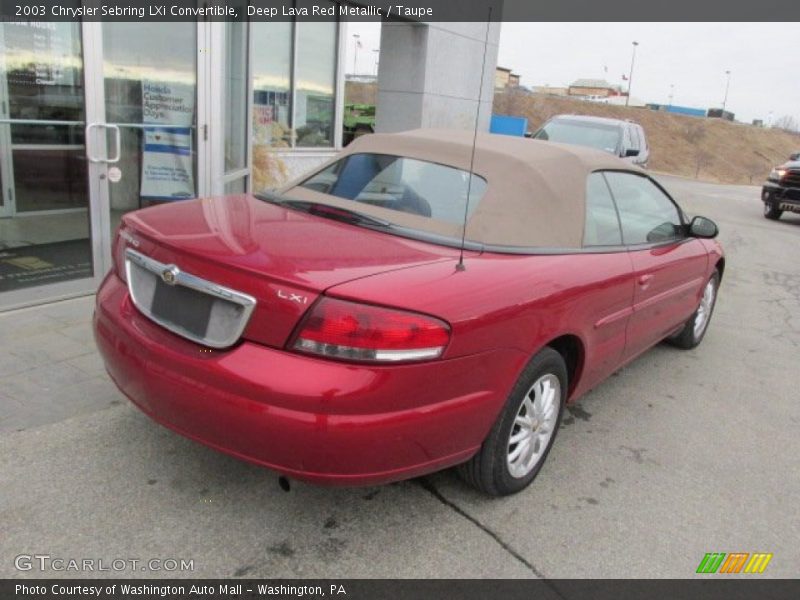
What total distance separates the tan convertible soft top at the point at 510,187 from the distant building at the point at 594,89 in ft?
334

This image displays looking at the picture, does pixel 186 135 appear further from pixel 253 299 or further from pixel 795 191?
pixel 795 191

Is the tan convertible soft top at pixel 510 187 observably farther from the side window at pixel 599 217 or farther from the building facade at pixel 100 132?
the building facade at pixel 100 132

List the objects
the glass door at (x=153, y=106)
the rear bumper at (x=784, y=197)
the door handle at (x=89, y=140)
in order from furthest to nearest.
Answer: the rear bumper at (x=784, y=197)
the glass door at (x=153, y=106)
the door handle at (x=89, y=140)

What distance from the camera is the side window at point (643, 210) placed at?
3.87 m

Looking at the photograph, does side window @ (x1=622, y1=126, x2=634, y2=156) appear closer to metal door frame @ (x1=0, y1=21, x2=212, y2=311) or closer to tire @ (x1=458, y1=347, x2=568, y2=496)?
metal door frame @ (x1=0, y1=21, x2=212, y2=311)

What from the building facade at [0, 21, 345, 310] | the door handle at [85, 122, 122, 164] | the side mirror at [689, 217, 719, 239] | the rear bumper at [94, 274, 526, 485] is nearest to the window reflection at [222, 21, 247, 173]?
the building facade at [0, 21, 345, 310]

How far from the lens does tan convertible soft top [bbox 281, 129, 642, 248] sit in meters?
3.07

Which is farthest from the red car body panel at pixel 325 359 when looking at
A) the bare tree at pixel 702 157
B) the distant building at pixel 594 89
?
the distant building at pixel 594 89

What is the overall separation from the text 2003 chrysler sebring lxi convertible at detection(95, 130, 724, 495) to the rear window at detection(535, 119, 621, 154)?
9.09m

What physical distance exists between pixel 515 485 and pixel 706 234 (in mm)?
2541

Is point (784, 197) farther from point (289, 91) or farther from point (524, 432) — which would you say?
point (524, 432)

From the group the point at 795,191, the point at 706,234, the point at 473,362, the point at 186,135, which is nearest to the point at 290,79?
the point at 186,135

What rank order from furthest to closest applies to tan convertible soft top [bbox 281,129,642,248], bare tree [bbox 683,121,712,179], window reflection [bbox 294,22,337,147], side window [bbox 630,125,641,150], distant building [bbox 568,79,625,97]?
distant building [bbox 568,79,625,97] → bare tree [bbox 683,121,712,179] → side window [bbox 630,125,641,150] → window reflection [bbox 294,22,337,147] → tan convertible soft top [bbox 281,129,642,248]

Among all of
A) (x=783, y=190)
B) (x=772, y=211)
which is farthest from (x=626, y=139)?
(x=772, y=211)
